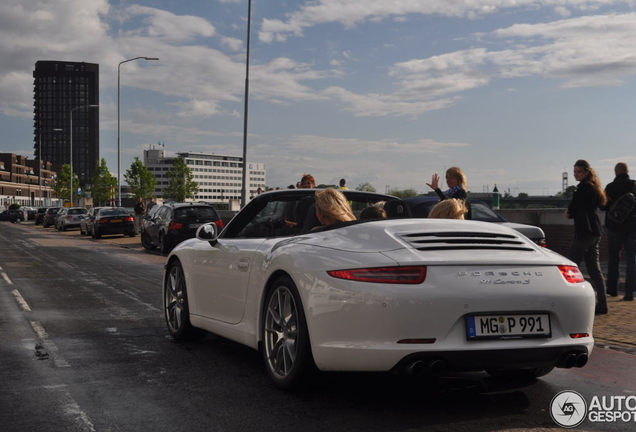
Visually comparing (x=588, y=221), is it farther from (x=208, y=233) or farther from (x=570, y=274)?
(x=208, y=233)

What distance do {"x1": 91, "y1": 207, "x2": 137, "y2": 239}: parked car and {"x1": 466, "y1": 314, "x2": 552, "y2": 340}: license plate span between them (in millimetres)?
33474

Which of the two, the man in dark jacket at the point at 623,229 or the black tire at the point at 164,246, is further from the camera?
the black tire at the point at 164,246

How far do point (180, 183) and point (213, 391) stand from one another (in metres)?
115

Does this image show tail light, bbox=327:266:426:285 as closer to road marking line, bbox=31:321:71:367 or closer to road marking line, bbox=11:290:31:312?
road marking line, bbox=31:321:71:367

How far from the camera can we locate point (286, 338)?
502cm

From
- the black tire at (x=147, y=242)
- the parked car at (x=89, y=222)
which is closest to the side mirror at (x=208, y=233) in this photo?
the black tire at (x=147, y=242)

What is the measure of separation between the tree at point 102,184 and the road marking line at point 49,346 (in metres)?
102

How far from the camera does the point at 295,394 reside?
4973mm


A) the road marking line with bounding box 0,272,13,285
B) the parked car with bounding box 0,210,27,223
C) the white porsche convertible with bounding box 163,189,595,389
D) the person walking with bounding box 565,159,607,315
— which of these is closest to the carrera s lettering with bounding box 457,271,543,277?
the white porsche convertible with bounding box 163,189,595,389

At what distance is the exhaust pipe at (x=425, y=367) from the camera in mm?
4258

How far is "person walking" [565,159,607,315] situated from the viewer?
31.6 ft

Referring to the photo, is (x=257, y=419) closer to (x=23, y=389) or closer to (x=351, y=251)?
(x=351, y=251)

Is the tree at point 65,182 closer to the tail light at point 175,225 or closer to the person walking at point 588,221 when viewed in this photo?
the tail light at point 175,225

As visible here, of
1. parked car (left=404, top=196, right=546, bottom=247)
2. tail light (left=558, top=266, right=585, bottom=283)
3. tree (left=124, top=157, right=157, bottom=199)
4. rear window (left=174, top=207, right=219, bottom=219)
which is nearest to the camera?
tail light (left=558, top=266, right=585, bottom=283)
